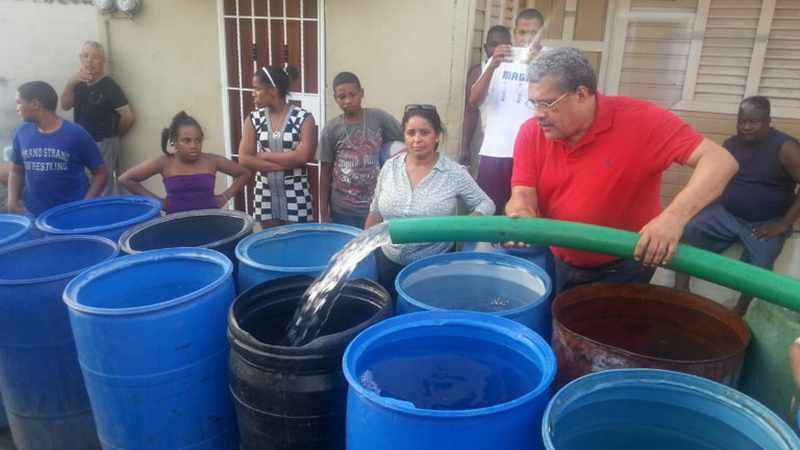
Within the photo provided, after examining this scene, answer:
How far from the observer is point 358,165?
3.67 meters

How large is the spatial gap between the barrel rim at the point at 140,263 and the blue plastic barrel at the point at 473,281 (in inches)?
28.3

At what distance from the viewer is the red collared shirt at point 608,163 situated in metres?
2.15

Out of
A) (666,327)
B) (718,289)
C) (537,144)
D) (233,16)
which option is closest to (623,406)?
(666,327)

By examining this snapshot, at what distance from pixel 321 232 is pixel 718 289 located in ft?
12.3

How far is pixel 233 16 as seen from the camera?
556 cm

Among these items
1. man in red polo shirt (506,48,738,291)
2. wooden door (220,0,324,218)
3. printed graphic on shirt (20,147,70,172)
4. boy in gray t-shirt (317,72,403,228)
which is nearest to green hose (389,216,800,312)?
man in red polo shirt (506,48,738,291)

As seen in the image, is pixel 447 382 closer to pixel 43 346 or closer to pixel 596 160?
pixel 596 160

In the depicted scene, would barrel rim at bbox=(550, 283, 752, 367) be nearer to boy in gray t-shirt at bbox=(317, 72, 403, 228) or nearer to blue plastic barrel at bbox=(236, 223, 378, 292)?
blue plastic barrel at bbox=(236, 223, 378, 292)

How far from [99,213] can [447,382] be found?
2296 mm

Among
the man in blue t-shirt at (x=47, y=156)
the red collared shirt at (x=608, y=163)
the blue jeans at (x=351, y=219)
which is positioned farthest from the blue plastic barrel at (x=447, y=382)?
the man in blue t-shirt at (x=47, y=156)

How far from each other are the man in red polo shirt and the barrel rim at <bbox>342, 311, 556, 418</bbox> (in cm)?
56

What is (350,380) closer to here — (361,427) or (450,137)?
(361,427)

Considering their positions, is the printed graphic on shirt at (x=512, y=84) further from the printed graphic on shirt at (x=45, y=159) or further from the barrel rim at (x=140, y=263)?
the printed graphic on shirt at (x=45, y=159)

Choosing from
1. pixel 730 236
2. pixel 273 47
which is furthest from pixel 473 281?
pixel 273 47
